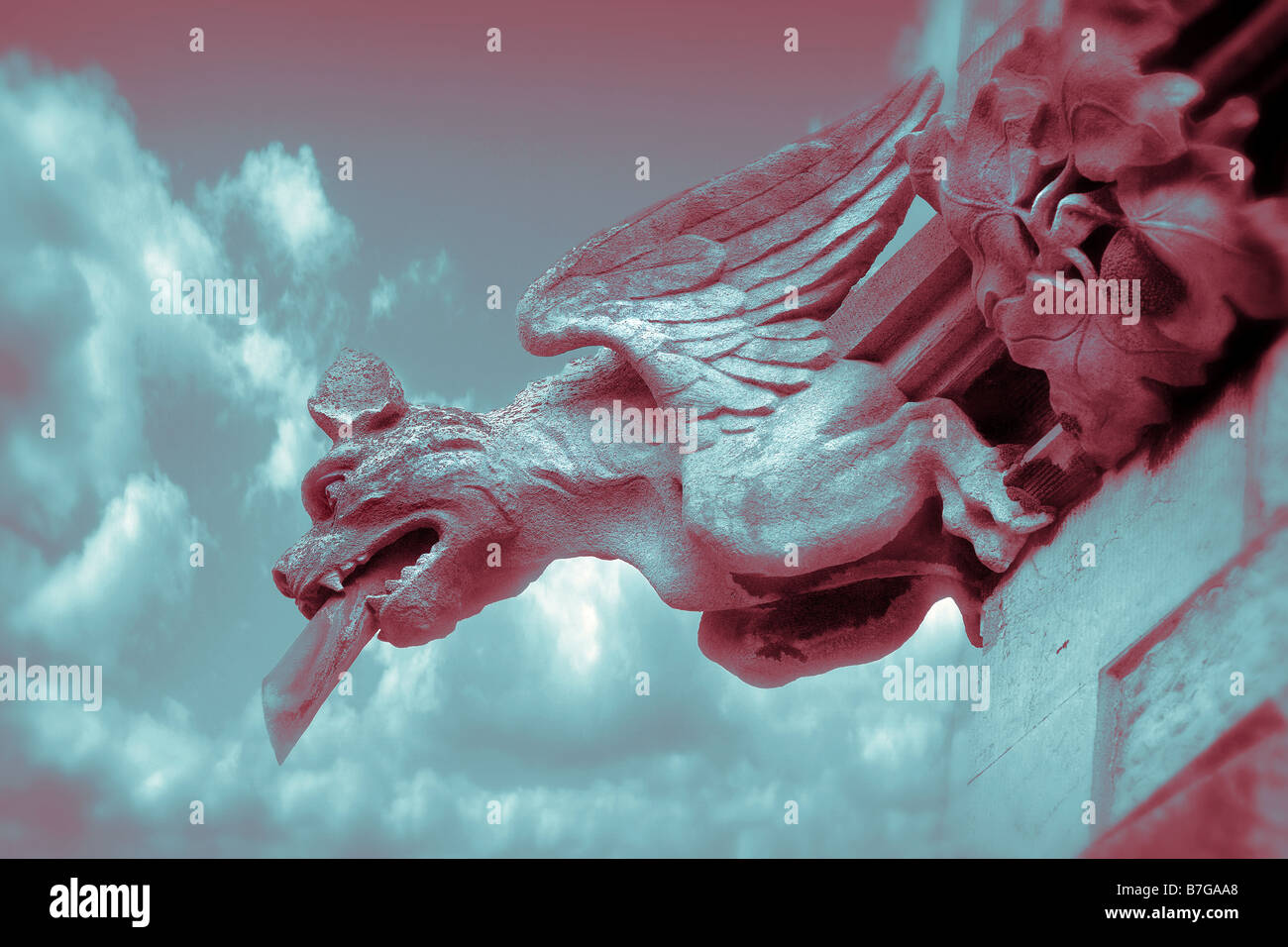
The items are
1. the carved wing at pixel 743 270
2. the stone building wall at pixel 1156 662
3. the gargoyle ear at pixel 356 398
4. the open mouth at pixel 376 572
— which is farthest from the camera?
the gargoyle ear at pixel 356 398

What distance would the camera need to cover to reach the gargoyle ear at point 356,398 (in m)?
4.75

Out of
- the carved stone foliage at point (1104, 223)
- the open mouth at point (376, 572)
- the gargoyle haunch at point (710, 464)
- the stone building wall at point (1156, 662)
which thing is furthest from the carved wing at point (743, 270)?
the stone building wall at point (1156, 662)

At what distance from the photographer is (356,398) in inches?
189

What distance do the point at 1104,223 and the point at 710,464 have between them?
126 cm

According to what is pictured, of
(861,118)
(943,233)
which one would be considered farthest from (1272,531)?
(861,118)

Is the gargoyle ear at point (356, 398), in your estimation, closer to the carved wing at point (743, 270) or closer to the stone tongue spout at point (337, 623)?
the stone tongue spout at point (337, 623)

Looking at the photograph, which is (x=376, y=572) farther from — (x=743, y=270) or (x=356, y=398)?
(x=743, y=270)

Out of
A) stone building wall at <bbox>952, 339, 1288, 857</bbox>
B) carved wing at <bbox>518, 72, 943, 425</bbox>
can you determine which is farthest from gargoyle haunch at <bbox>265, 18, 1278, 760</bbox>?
stone building wall at <bbox>952, 339, 1288, 857</bbox>

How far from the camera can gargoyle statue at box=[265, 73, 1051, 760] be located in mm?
3867

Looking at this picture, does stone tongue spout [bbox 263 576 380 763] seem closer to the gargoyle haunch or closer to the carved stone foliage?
the gargoyle haunch

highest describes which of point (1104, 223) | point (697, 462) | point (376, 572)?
point (1104, 223)

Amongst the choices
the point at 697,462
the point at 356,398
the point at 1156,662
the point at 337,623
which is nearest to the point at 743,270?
the point at 697,462

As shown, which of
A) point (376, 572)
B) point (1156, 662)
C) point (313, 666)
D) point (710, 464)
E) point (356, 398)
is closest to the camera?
point (1156, 662)

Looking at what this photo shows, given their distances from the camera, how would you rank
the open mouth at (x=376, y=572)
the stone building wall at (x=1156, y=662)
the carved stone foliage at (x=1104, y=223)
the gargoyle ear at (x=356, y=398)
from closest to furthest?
the stone building wall at (x=1156, y=662)
the carved stone foliage at (x=1104, y=223)
the open mouth at (x=376, y=572)
the gargoyle ear at (x=356, y=398)
